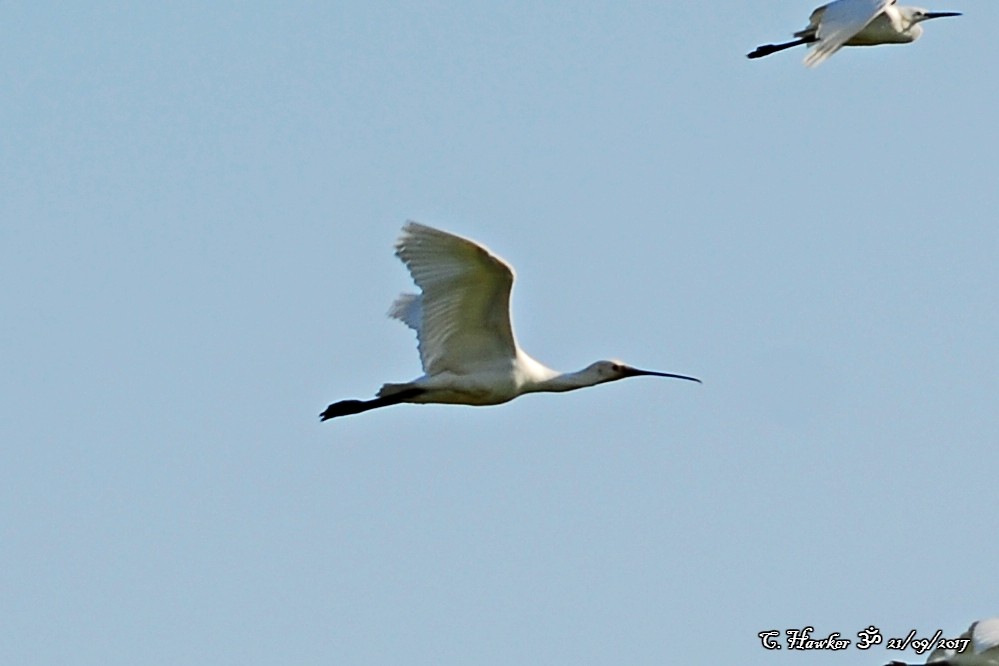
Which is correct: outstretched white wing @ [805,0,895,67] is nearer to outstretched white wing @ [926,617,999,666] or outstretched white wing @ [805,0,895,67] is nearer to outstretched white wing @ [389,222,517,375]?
outstretched white wing @ [389,222,517,375]

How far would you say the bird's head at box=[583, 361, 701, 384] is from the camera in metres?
28.5

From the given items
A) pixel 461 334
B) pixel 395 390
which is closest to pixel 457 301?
pixel 461 334

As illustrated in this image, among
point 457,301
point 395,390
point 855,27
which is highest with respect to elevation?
point 855,27

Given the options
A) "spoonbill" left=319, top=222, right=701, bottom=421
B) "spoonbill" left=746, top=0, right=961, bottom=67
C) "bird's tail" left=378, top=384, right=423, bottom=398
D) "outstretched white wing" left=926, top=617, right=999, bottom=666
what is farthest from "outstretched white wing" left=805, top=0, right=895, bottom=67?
"outstretched white wing" left=926, top=617, right=999, bottom=666

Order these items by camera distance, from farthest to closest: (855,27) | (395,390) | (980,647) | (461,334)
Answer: (855,27) → (395,390) → (461,334) → (980,647)

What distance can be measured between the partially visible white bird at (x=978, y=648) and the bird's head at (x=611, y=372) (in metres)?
3.91

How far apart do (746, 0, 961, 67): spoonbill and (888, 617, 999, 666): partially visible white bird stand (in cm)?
556

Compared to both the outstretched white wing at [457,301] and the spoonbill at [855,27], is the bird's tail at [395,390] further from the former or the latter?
the spoonbill at [855,27]

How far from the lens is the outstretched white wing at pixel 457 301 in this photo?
25.1 metres

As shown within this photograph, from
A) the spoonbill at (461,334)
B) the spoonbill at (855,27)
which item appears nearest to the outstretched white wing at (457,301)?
the spoonbill at (461,334)

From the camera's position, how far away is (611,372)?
94.1 ft

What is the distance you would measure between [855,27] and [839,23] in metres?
0.42

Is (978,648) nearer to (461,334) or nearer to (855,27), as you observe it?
(461,334)

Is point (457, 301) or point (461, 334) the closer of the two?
point (457, 301)
